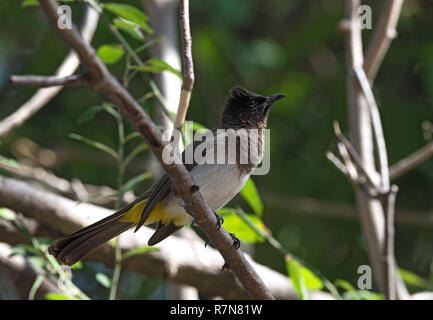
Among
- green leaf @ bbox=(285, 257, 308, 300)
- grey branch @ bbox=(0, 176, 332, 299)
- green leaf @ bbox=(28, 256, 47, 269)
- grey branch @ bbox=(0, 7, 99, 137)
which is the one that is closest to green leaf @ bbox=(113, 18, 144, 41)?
grey branch @ bbox=(0, 7, 99, 137)

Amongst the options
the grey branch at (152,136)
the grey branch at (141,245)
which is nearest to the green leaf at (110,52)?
the grey branch at (141,245)

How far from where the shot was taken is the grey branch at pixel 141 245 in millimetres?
3291

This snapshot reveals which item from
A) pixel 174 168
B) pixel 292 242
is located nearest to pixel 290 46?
pixel 292 242

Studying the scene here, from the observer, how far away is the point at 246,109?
3494 mm

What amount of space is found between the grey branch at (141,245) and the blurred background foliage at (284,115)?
1.47 m

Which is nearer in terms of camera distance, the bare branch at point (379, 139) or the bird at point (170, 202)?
the bird at point (170, 202)

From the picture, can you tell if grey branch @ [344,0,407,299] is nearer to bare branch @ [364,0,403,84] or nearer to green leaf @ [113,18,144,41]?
bare branch @ [364,0,403,84]

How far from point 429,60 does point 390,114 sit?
0.54 meters

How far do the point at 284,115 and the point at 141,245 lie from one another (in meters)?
2.61

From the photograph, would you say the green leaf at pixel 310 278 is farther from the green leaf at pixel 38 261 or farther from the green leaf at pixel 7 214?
the green leaf at pixel 7 214

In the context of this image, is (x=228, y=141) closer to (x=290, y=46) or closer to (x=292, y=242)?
(x=292, y=242)

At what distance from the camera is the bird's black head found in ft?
11.3

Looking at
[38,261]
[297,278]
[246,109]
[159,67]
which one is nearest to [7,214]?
[38,261]

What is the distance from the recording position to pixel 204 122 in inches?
219
